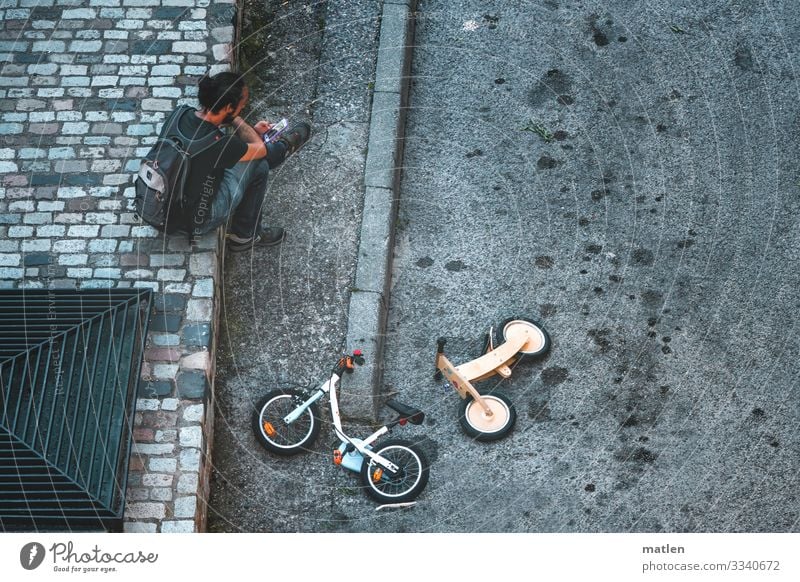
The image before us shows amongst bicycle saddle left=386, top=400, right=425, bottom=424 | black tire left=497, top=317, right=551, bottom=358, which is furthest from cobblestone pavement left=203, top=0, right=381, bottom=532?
black tire left=497, top=317, right=551, bottom=358

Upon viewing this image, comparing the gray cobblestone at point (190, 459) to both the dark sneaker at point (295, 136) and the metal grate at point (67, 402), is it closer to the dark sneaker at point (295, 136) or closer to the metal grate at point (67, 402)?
the metal grate at point (67, 402)

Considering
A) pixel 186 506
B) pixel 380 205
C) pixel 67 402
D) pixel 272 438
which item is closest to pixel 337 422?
pixel 272 438

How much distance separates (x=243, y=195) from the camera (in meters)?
9.41

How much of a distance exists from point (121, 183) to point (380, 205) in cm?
211

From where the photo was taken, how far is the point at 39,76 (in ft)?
34.3

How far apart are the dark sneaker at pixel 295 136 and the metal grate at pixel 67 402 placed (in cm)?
167

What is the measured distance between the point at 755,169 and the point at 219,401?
16.2ft

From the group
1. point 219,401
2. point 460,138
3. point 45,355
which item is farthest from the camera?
point 460,138

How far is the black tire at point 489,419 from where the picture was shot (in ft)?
29.1

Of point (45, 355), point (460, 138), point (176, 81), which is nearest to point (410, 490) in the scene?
point (45, 355)

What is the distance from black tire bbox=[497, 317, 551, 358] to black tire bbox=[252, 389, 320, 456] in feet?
5.08

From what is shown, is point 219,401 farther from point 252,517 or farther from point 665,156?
point 665,156

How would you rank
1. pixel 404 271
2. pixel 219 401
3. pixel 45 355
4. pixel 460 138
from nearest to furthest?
1. pixel 45 355
2. pixel 219 401
3. pixel 404 271
4. pixel 460 138

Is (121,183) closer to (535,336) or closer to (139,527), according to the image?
(139,527)
